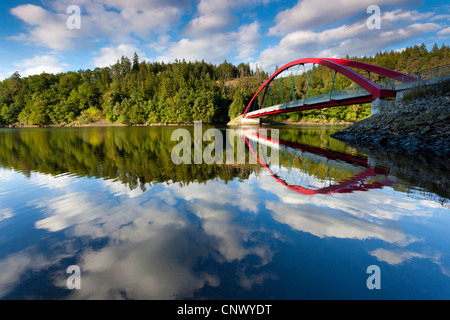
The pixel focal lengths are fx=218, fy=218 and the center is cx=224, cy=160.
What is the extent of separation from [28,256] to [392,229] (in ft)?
21.7

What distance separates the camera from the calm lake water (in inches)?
111

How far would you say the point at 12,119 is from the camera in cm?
9569

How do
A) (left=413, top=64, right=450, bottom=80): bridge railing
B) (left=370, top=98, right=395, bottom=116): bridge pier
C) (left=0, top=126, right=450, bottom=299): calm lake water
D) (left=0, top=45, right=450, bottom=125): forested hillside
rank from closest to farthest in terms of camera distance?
(left=0, top=126, right=450, bottom=299): calm lake water < (left=413, top=64, right=450, bottom=80): bridge railing < (left=370, top=98, right=395, bottom=116): bridge pier < (left=0, top=45, right=450, bottom=125): forested hillside

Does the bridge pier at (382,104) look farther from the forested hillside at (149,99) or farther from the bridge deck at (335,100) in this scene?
the forested hillside at (149,99)

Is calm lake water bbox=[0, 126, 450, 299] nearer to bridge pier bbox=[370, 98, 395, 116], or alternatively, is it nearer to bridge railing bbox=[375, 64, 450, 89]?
bridge railing bbox=[375, 64, 450, 89]

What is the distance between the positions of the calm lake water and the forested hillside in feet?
244

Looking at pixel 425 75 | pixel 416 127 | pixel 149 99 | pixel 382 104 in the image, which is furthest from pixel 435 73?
pixel 149 99

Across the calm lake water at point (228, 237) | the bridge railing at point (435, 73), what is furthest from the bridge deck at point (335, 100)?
the calm lake water at point (228, 237)

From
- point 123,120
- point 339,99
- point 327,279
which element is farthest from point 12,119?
point 327,279

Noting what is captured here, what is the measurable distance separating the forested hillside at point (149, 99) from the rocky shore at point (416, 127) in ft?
190

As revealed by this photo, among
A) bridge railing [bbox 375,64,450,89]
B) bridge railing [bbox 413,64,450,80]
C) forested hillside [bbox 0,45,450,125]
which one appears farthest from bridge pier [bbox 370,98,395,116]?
forested hillside [bbox 0,45,450,125]

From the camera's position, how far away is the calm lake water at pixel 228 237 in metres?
2.82

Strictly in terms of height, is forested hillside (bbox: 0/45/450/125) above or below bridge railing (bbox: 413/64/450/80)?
above

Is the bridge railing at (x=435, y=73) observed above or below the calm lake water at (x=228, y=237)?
above
